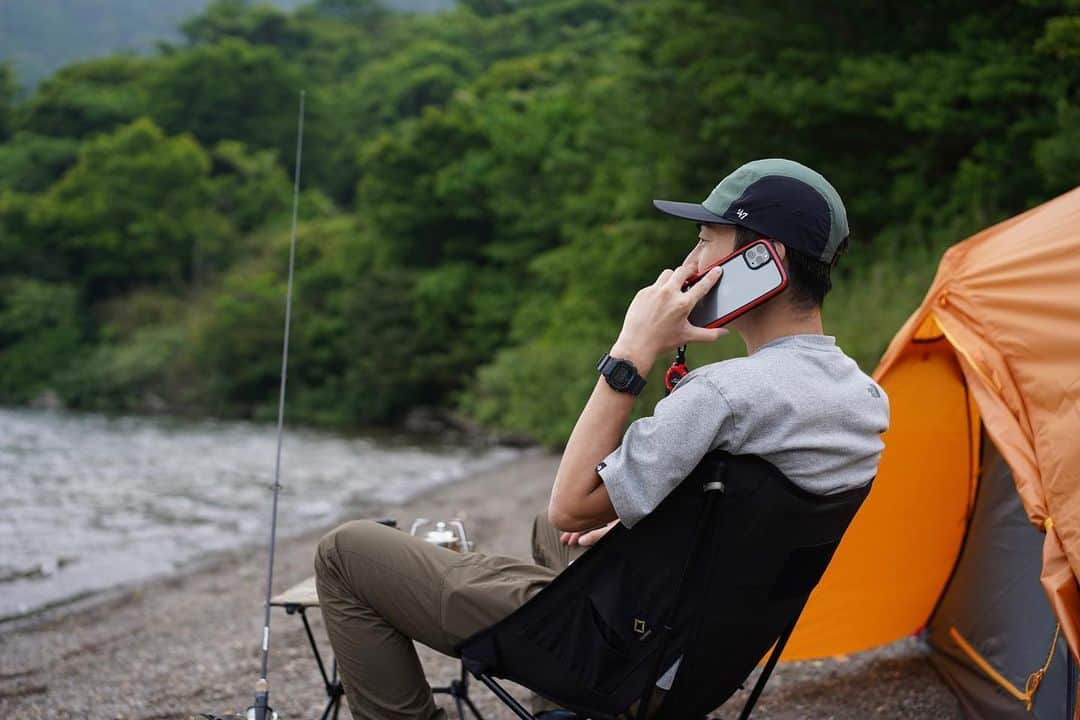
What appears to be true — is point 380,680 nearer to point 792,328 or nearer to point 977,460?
point 792,328

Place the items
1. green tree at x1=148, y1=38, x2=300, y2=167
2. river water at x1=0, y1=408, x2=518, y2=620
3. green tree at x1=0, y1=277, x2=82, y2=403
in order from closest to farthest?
river water at x1=0, y1=408, x2=518, y2=620
green tree at x1=0, y1=277, x2=82, y2=403
green tree at x1=148, y1=38, x2=300, y2=167

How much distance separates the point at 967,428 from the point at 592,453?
2848mm

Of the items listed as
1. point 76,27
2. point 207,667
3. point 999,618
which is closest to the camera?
point 999,618

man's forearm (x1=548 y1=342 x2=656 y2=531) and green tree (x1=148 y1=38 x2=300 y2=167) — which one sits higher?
green tree (x1=148 y1=38 x2=300 y2=167)

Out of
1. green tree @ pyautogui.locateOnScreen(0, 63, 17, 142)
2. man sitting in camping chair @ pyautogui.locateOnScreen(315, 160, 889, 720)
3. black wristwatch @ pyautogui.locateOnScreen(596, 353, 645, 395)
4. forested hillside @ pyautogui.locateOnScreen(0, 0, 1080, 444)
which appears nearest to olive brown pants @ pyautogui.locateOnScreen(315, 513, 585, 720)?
man sitting in camping chair @ pyautogui.locateOnScreen(315, 160, 889, 720)

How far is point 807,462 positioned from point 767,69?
15.4 metres

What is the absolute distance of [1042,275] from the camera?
344cm

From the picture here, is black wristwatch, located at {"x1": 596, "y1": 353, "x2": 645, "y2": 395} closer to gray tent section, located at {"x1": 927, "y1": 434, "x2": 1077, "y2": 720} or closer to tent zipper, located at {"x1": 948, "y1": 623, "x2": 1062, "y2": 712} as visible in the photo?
tent zipper, located at {"x1": 948, "y1": 623, "x2": 1062, "y2": 712}

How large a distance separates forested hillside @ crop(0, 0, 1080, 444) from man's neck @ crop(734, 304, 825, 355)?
28.0ft

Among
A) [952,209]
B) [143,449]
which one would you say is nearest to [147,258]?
[143,449]

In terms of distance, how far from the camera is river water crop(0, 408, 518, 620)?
9.58m

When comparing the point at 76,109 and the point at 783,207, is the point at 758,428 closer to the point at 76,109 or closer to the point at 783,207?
the point at 783,207

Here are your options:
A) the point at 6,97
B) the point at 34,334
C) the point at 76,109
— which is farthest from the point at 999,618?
the point at 6,97

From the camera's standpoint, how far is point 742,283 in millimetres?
2246
